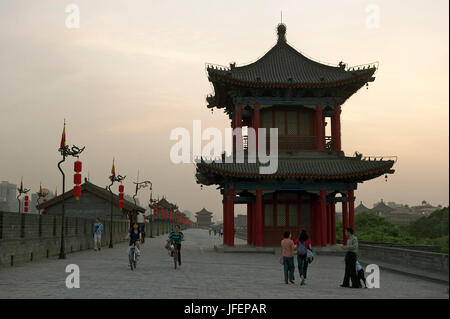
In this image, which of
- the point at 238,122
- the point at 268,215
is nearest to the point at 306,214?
the point at 268,215

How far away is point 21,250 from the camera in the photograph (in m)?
20.0

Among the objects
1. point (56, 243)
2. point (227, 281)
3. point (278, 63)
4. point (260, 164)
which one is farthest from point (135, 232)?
point (278, 63)

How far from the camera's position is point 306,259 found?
14734 millimetres

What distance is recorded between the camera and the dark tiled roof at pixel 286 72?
104 feet

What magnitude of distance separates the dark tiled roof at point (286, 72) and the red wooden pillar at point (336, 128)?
2.01 meters

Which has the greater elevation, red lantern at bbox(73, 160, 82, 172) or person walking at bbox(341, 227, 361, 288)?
red lantern at bbox(73, 160, 82, 172)

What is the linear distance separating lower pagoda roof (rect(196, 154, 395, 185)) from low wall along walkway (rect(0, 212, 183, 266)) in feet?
27.1

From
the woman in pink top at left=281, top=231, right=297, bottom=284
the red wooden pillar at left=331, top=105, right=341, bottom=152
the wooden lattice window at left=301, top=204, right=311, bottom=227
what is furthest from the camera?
the red wooden pillar at left=331, top=105, right=341, bottom=152

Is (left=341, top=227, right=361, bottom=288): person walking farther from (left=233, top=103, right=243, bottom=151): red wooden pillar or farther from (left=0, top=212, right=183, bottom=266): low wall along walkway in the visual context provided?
(left=233, top=103, right=243, bottom=151): red wooden pillar

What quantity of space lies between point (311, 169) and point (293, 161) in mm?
1407

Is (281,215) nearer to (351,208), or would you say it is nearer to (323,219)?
(323,219)

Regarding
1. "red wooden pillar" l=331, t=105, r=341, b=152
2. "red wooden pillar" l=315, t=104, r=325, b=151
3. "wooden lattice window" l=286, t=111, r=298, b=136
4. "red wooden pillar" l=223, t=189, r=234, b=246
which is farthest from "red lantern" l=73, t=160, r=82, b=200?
"red wooden pillar" l=331, t=105, r=341, b=152

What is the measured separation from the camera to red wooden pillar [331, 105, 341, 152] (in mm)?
32750
